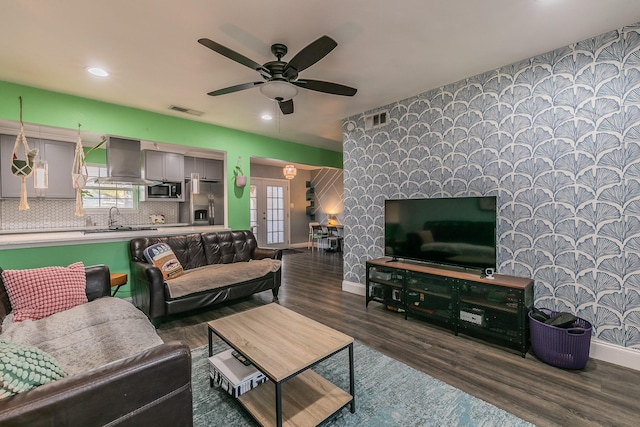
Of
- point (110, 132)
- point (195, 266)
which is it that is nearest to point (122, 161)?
point (110, 132)

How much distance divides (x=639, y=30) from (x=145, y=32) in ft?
12.6

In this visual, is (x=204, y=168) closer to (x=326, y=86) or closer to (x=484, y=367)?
(x=326, y=86)

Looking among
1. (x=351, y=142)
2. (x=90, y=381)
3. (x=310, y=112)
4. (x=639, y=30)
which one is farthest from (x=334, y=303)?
(x=639, y=30)

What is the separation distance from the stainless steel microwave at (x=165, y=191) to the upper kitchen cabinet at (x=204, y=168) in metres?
0.32

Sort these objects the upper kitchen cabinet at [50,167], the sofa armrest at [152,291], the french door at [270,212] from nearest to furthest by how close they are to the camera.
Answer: the sofa armrest at [152,291], the upper kitchen cabinet at [50,167], the french door at [270,212]

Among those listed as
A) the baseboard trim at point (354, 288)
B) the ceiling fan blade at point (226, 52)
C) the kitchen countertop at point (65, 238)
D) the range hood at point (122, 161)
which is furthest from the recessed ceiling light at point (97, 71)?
the baseboard trim at point (354, 288)

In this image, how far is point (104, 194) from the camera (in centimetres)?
567

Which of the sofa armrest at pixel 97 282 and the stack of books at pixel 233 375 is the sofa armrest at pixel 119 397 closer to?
the stack of books at pixel 233 375

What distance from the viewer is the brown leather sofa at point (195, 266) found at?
305 centimetres

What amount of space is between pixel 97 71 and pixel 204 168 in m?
3.68

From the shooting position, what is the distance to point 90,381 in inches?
Result: 39.7

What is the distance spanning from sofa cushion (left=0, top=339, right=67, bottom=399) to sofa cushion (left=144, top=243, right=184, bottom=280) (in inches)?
87.1

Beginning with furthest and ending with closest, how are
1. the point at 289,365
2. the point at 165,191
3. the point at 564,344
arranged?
1. the point at 165,191
2. the point at 564,344
3. the point at 289,365

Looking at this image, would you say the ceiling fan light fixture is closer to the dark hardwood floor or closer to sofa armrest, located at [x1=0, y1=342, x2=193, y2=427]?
sofa armrest, located at [x1=0, y1=342, x2=193, y2=427]
